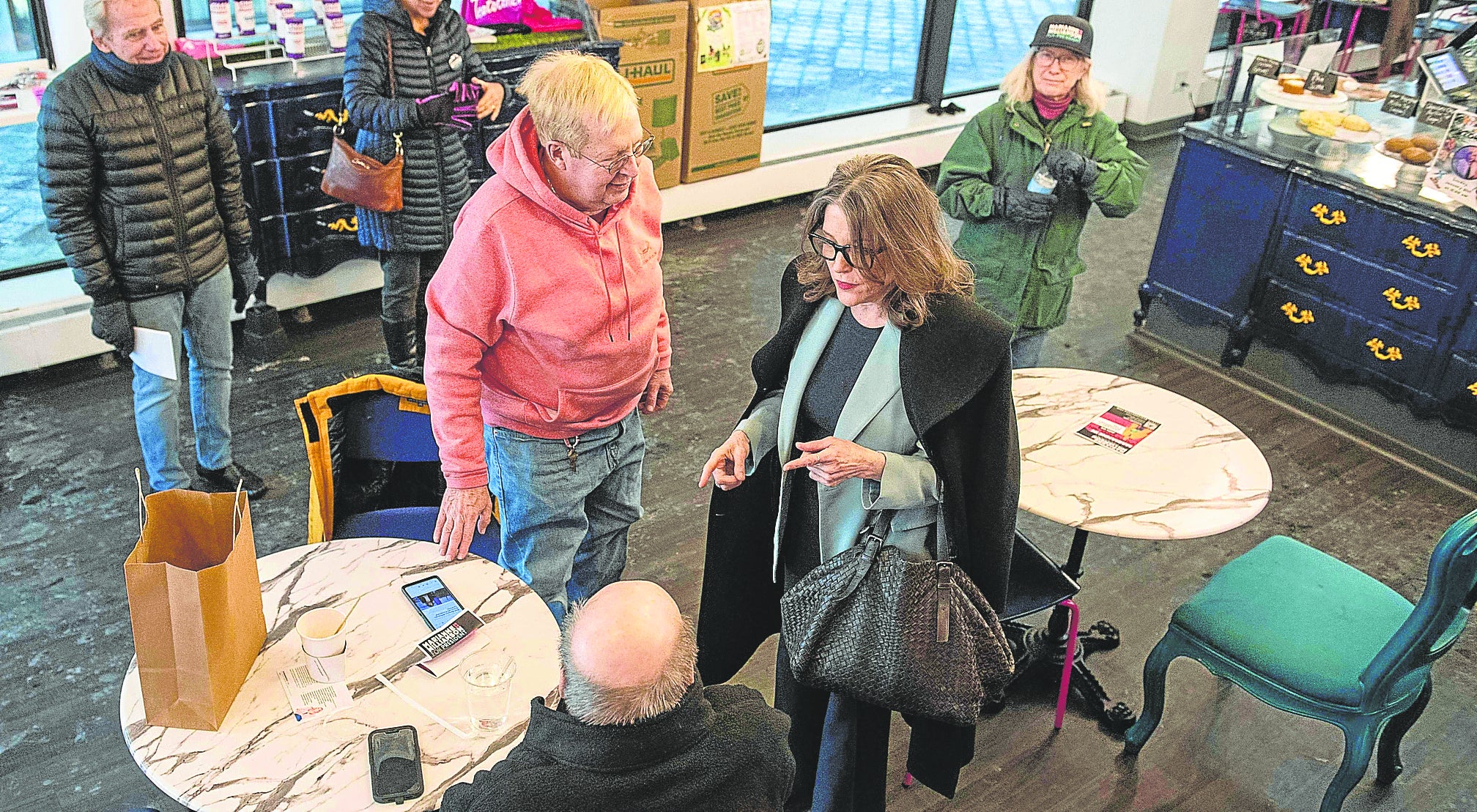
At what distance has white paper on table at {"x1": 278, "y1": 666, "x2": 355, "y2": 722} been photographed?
86.5 inches

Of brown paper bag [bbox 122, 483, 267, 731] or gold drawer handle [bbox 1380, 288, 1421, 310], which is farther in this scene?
gold drawer handle [bbox 1380, 288, 1421, 310]

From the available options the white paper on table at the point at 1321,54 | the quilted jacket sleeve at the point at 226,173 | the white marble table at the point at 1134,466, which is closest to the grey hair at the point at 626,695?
the white marble table at the point at 1134,466

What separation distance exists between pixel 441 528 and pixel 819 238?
1054mm

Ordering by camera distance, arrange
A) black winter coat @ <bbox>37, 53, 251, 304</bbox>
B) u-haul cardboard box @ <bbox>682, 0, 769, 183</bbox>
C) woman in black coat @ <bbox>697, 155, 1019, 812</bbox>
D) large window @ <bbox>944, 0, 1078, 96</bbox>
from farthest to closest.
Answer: large window @ <bbox>944, 0, 1078, 96</bbox>, u-haul cardboard box @ <bbox>682, 0, 769, 183</bbox>, black winter coat @ <bbox>37, 53, 251, 304</bbox>, woman in black coat @ <bbox>697, 155, 1019, 812</bbox>

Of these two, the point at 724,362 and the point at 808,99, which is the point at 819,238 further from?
the point at 808,99

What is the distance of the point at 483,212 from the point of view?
2490 mm

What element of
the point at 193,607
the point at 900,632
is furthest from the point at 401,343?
the point at 900,632

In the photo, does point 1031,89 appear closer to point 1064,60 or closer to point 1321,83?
point 1064,60

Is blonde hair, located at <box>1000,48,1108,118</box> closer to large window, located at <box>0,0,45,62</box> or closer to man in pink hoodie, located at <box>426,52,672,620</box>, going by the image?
man in pink hoodie, located at <box>426,52,672,620</box>

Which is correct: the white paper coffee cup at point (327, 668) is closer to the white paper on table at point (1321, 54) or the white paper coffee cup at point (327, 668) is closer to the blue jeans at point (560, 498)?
the blue jeans at point (560, 498)

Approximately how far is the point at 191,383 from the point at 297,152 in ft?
4.28

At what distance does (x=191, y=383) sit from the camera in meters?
3.92

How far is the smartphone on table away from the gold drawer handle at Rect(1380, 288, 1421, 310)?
13.4 feet

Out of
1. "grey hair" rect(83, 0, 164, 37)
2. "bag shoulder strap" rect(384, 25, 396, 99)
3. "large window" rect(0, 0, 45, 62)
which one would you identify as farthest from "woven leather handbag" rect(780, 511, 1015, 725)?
"large window" rect(0, 0, 45, 62)
